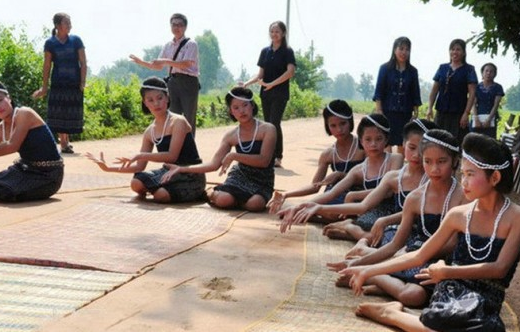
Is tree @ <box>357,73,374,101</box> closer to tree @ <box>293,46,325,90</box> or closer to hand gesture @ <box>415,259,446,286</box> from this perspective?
tree @ <box>293,46,325,90</box>

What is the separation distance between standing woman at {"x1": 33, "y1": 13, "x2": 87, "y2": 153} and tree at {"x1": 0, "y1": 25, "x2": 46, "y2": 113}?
10.5ft

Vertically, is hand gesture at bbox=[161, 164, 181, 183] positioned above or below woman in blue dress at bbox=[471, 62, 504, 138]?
below

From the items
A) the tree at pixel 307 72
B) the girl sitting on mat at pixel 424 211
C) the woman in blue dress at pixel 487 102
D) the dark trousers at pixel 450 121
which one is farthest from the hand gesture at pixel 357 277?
the tree at pixel 307 72

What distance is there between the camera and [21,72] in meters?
13.1

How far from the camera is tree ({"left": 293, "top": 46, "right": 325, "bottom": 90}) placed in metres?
41.0

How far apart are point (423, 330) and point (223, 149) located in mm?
3573

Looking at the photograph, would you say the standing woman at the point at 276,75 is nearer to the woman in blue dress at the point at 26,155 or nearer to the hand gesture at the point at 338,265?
the woman in blue dress at the point at 26,155

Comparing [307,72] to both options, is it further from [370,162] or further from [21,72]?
[370,162]

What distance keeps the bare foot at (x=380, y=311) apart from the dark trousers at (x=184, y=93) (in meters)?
5.48

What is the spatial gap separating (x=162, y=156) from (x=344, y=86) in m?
159

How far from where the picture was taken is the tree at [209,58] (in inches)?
4065

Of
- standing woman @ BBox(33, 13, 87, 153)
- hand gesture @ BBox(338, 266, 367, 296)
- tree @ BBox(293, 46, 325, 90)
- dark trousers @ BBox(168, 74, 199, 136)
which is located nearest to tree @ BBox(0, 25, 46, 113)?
standing woman @ BBox(33, 13, 87, 153)

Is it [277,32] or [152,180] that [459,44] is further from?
[152,180]

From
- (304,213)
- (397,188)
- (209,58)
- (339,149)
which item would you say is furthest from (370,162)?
(209,58)
